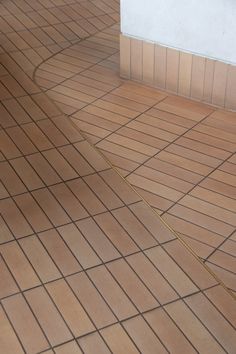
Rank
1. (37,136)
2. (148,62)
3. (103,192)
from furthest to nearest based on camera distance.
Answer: (148,62) → (37,136) → (103,192)

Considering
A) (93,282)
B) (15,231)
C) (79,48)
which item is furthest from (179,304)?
(79,48)

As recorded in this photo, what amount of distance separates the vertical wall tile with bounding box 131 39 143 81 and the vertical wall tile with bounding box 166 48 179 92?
0.24 metres

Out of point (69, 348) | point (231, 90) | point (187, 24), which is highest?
point (187, 24)

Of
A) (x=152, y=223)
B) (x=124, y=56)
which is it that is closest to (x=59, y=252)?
(x=152, y=223)

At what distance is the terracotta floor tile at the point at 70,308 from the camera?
2.35m

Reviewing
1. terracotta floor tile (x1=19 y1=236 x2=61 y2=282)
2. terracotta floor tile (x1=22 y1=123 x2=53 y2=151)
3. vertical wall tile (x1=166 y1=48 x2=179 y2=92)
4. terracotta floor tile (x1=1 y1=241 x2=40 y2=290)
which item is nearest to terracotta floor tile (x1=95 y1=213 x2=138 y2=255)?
terracotta floor tile (x1=19 y1=236 x2=61 y2=282)

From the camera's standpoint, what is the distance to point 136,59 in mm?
4266

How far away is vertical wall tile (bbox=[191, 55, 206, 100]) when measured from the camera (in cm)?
391

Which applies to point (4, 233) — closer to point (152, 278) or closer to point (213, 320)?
point (152, 278)

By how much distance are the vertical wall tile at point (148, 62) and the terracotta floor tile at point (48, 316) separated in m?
2.20

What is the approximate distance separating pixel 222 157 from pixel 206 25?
937 mm

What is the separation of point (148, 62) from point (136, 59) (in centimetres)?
11

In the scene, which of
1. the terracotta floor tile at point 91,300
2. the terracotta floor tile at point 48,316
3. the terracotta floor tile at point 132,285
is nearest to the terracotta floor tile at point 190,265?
the terracotta floor tile at point 132,285

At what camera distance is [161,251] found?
2736mm
